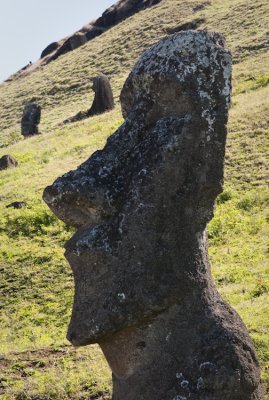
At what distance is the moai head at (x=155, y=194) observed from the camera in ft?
12.4

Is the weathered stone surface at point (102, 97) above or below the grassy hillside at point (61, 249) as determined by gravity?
above

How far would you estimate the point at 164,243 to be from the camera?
3.81m

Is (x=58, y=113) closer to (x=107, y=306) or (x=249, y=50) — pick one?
(x=249, y=50)

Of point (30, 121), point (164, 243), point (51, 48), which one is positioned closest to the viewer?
point (164, 243)

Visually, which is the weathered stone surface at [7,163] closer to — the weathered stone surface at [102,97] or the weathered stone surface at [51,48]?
the weathered stone surface at [102,97]

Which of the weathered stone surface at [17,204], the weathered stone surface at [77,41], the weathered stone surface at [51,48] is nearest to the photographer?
the weathered stone surface at [17,204]

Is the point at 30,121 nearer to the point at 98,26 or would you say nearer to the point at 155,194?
the point at 155,194

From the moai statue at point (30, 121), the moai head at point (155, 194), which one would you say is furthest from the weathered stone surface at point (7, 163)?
the moai head at point (155, 194)

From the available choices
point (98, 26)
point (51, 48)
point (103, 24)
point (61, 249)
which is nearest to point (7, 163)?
point (61, 249)

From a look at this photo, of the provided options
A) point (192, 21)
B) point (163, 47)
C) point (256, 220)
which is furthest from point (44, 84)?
point (163, 47)

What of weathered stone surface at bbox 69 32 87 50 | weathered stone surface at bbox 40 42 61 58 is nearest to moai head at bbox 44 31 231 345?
weathered stone surface at bbox 69 32 87 50

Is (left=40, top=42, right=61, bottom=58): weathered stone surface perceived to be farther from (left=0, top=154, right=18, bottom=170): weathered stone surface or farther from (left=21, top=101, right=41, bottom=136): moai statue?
(left=0, top=154, right=18, bottom=170): weathered stone surface

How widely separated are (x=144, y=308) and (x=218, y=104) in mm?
1275

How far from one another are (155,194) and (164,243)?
288mm
